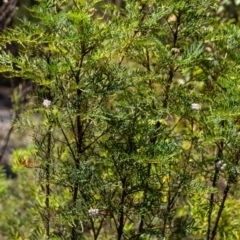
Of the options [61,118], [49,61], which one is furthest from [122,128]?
[49,61]

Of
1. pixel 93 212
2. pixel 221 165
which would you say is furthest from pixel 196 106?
pixel 93 212

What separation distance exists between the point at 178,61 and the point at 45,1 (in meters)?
0.49

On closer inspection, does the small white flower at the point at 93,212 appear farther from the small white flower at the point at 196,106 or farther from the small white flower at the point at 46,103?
the small white flower at the point at 196,106

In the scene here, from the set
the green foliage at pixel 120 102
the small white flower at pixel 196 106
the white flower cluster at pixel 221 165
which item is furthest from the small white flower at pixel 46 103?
the white flower cluster at pixel 221 165

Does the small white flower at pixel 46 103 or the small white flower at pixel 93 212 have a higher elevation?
the small white flower at pixel 46 103

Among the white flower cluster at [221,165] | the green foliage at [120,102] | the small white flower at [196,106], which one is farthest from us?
the white flower cluster at [221,165]

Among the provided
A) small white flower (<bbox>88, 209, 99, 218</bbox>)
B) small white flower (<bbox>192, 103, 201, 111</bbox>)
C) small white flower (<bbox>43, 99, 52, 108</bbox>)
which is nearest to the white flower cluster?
small white flower (<bbox>192, 103, 201, 111</bbox>)

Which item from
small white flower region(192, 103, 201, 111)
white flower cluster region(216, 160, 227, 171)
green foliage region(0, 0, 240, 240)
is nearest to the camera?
green foliage region(0, 0, 240, 240)

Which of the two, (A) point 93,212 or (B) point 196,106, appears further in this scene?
(B) point 196,106

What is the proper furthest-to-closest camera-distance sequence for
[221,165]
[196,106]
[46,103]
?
1. [221,165]
2. [196,106]
3. [46,103]

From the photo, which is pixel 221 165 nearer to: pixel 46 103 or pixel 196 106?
pixel 196 106

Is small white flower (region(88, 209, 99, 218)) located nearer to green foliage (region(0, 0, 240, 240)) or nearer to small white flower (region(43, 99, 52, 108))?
green foliage (region(0, 0, 240, 240))

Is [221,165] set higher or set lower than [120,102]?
lower

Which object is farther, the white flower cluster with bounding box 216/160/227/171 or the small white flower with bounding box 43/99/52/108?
the white flower cluster with bounding box 216/160/227/171
